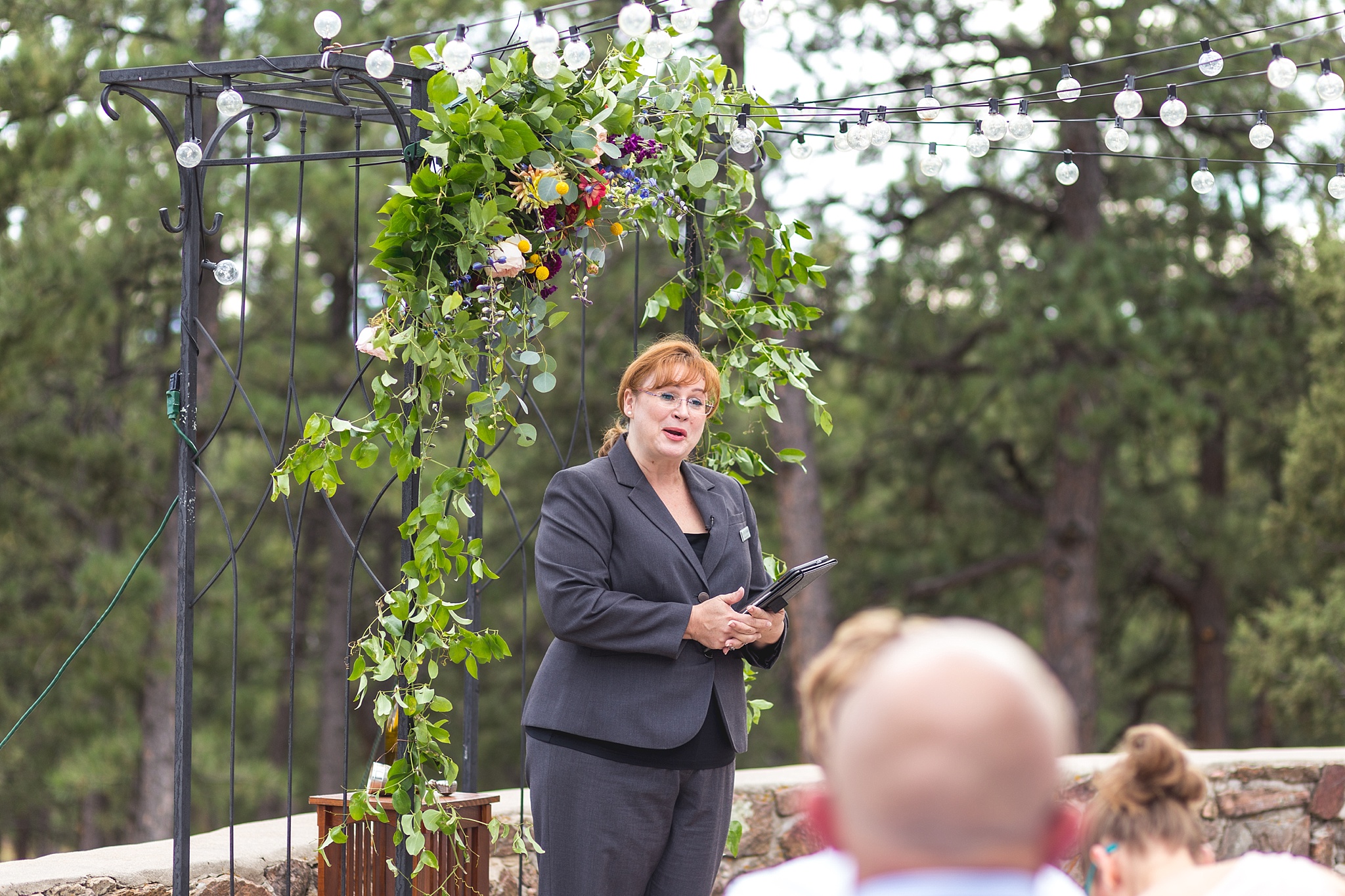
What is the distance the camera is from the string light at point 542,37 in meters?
2.43

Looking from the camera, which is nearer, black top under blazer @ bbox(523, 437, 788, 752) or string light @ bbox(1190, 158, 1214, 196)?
black top under blazer @ bbox(523, 437, 788, 752)

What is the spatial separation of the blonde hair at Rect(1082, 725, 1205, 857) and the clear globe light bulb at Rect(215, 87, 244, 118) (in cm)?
217

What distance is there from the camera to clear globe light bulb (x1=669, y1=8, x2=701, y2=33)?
2664 millimetres

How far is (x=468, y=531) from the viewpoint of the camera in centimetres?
320

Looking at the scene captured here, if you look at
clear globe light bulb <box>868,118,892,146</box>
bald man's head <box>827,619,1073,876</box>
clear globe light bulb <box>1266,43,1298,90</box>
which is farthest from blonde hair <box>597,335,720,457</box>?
bald man's head <box>827,619,1073,876</box>

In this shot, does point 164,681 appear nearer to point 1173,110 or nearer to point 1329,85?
point 1173,110

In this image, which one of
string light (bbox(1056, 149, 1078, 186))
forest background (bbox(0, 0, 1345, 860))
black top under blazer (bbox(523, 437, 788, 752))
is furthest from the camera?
forest background (bbox(0, 0, 1345, 860))

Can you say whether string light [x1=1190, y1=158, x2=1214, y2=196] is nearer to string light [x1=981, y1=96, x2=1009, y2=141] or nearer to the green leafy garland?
string light [x1=981, y1=96, x2=1009, y2=141]

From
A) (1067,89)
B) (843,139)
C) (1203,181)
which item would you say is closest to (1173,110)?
(1067,89)

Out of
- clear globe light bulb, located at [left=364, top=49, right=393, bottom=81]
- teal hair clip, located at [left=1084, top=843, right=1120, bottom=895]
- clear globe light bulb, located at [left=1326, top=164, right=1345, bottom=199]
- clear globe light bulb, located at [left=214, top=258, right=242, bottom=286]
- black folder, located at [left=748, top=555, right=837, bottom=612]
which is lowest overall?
teal hair clip, located at [left=1084, top=843, right=1120, bottom=895]

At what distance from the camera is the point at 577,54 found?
2.59 metres

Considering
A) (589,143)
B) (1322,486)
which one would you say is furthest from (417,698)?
(1322,486)

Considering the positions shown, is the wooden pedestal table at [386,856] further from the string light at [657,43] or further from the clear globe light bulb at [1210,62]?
the clear globe light bulb at [1210,62]

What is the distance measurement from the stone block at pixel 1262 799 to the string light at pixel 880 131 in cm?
270
